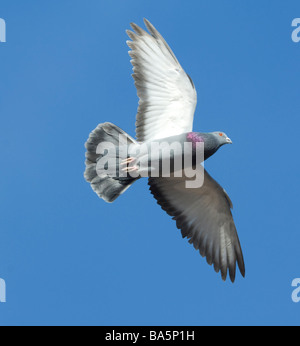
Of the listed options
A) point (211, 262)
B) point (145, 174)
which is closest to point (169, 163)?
point (145, 174)

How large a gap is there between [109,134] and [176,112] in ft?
Result: 4.36

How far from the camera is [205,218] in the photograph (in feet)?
46.2

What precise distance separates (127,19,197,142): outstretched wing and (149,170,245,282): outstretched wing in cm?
127

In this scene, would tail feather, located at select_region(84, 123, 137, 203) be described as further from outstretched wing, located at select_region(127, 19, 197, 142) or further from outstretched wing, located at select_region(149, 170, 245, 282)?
outstretched wing, located at select_region(149, 170, 245, 282)

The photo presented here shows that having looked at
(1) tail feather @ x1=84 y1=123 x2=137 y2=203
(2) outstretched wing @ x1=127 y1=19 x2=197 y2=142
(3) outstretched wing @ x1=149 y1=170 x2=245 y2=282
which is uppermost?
(2) outstretched wing @ x1=127 y1=19 x2=197 y2=142

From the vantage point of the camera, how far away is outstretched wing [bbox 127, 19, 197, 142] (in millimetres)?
12891

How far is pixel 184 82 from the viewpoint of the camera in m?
12.8

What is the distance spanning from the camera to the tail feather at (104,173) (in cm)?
1311

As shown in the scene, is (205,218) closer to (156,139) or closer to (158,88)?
(156,139)

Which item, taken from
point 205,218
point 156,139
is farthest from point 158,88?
point 205,218

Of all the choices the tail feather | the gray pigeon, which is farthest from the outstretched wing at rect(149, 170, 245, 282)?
the tail feather

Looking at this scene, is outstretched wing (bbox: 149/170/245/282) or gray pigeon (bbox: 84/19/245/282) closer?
gray pigeon (bbox: 84/19/245/282)

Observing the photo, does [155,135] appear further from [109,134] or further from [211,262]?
[211,262]

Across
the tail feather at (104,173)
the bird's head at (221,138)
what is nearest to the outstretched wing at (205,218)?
the tail feather at (104,173)
